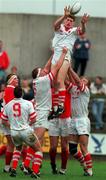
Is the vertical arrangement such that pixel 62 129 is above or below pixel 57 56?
below

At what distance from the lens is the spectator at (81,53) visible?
102 ft

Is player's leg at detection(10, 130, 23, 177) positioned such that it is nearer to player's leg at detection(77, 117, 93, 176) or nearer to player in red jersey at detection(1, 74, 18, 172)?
player in red jersey at detection(1, 74, 18, 172)

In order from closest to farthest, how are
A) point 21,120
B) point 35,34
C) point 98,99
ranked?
point 21,120
point 98,99
point 35,34

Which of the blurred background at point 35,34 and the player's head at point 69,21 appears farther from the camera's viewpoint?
the blurred background at point 35,34

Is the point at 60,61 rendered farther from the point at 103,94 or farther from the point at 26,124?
the point at 103,94

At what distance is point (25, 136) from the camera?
19.3 metres

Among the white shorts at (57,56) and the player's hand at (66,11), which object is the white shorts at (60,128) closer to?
the white shorts at (57,56)

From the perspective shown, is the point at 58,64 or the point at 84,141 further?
the point at 84,141

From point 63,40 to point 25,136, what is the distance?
7.99 feet

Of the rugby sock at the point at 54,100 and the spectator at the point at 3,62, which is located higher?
the rugby sock at the point at 54,100

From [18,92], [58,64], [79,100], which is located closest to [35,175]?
[18,92]

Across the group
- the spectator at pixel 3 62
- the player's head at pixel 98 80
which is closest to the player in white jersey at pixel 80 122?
the player's head at pixel 98 80

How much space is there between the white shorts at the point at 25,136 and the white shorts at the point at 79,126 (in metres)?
1.72

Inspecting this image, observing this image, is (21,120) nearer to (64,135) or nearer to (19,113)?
(19,113)
